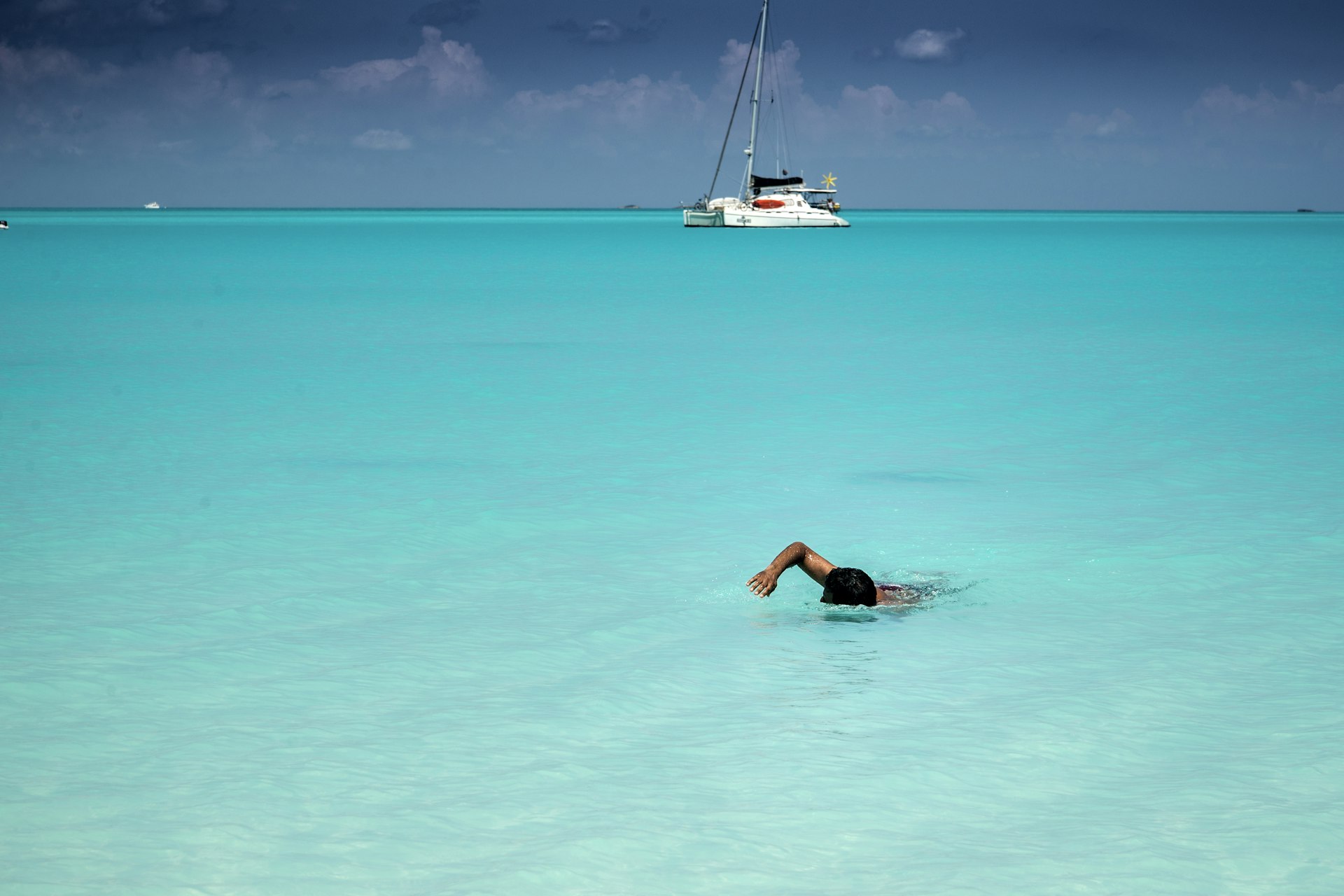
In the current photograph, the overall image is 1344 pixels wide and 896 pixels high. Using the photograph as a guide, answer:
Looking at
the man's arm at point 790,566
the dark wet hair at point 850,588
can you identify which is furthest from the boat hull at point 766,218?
the dark wet hair at point 850,588

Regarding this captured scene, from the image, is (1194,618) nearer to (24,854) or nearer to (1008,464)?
(1008,464)

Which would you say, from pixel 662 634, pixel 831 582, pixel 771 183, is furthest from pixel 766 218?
pixel 662 634

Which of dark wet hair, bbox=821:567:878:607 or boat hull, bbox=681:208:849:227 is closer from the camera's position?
dark wet hair, bbox=821:567:878:607

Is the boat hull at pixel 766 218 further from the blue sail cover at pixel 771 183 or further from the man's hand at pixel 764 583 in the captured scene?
the man's hand at pixel 764 583

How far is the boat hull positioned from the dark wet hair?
9373 centimetres

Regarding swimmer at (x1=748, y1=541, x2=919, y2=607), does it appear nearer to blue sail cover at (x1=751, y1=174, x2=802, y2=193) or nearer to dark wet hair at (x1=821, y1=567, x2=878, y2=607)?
dark wet hair at (x1=821, y1=567, x2=878, y2=607)

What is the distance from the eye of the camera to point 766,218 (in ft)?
330

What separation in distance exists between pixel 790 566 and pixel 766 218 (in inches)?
3705

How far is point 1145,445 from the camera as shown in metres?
14.2

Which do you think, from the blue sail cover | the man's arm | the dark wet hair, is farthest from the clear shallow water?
the blue sail cover

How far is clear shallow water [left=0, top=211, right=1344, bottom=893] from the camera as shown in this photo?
17.1ft

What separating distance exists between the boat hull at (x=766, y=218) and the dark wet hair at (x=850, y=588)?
9373cm

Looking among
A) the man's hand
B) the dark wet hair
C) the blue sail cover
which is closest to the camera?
the man's hand

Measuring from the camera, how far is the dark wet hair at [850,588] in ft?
26.9
